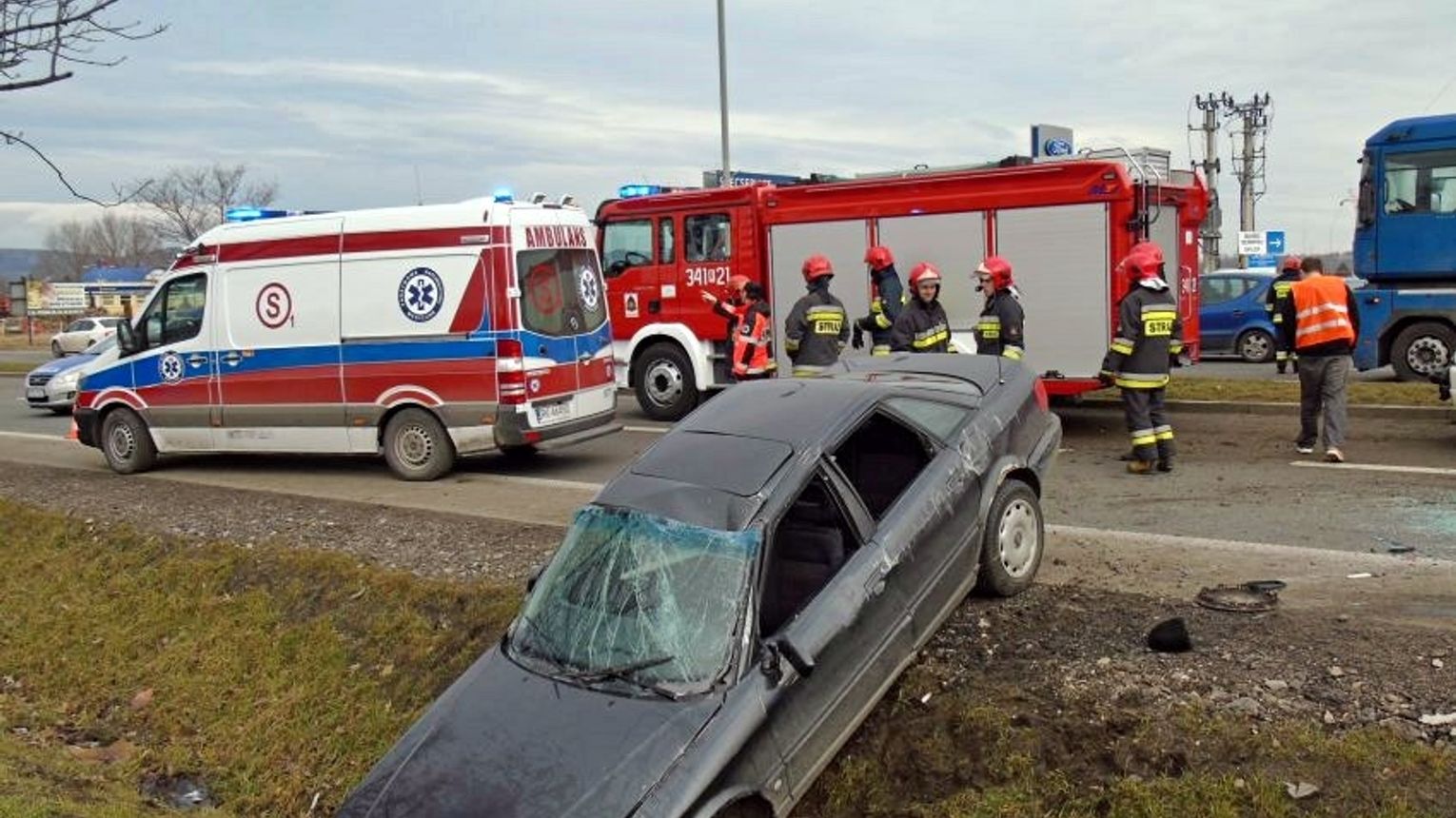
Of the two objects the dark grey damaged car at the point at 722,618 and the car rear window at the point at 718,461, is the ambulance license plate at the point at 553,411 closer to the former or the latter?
the dark grey damaged car at the point at 722,618

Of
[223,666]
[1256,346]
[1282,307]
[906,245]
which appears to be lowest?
[223,666]

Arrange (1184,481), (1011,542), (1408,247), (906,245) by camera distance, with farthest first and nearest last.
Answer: (1408,247)
(906,245)
(1184,481)
(1011,542)

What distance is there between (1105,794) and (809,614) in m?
1.13

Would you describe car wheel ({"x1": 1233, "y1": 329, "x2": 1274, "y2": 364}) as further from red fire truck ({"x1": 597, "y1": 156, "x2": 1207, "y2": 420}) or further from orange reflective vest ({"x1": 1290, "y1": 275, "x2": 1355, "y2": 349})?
orange reflective vest ({"x1": 1290, "y1": 275, "x2": 1355, "y2": 349})

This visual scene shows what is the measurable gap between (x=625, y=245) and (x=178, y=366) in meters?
5.23

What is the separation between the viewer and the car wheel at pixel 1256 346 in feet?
61.6

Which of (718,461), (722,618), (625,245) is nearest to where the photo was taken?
(722,618)

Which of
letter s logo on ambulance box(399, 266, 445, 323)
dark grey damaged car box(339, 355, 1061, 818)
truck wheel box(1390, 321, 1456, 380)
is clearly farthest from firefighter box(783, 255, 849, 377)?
truck wheel box(1390, 321, 1456, 380)

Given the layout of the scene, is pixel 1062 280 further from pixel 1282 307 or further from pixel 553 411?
pixel 553 411

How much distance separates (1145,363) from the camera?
333 inches

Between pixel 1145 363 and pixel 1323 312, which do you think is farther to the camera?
pixel 1323 312

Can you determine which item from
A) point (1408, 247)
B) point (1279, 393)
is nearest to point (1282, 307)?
point (1279, 393)

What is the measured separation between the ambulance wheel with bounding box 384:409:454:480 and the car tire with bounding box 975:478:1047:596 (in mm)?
5962

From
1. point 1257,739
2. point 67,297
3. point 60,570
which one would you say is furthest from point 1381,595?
point 67,297
